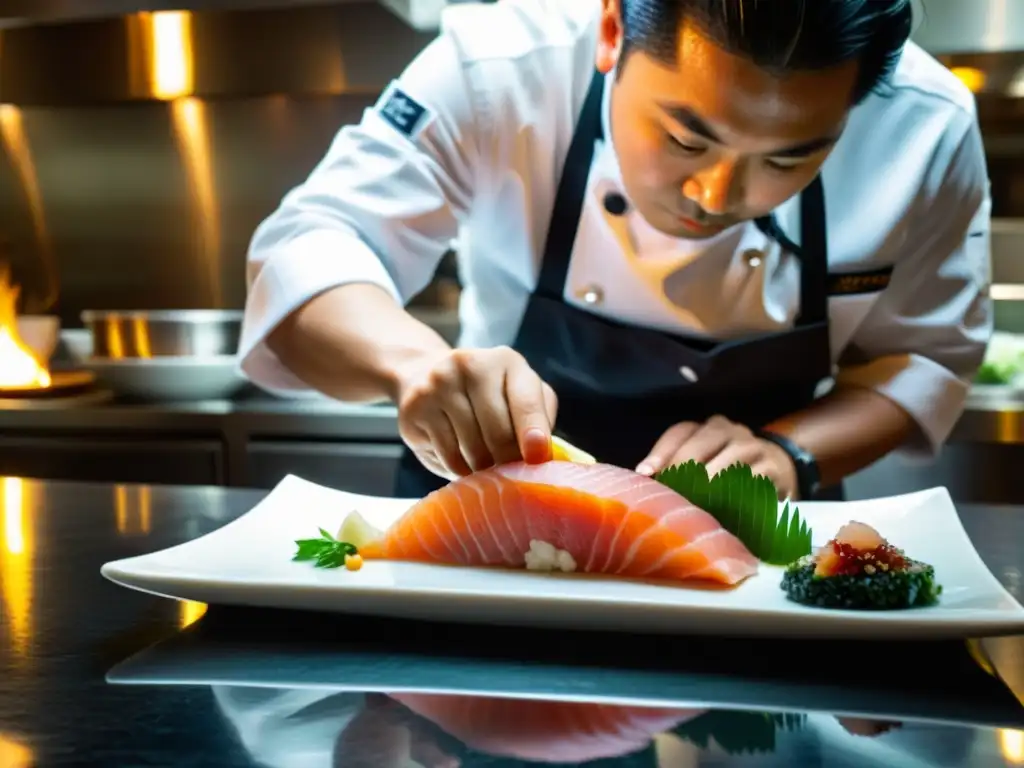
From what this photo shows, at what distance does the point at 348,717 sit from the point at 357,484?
73.6 inches

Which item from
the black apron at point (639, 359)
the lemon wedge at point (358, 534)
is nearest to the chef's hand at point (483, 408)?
the lemon wedge at point (358, 534)

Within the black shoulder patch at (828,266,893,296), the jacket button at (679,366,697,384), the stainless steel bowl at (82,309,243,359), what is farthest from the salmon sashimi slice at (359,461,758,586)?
the stainless steel bowl at (82,309,243,359)

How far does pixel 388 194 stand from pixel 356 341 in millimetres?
282

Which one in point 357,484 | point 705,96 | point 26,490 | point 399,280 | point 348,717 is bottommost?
point 357,484

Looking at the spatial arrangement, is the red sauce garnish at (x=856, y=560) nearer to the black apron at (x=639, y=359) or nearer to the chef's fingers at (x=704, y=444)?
the chef's fingers at (x=704, y=444)

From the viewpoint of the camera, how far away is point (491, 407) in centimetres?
95

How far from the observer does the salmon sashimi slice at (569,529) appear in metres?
0.88

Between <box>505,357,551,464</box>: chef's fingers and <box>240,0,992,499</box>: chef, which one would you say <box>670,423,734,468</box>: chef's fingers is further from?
<box>505,357,551,464</box>: chef's fingers

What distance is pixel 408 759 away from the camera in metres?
0.57

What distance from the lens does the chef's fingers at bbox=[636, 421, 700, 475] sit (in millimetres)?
1155

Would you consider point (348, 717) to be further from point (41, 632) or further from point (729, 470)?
point (729, 470)

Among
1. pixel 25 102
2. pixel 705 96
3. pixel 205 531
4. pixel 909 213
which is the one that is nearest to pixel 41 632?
pixel 205 531

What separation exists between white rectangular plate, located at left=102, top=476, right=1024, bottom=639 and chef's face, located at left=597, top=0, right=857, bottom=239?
0.37 m

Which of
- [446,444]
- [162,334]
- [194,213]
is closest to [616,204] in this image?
[446,444]
